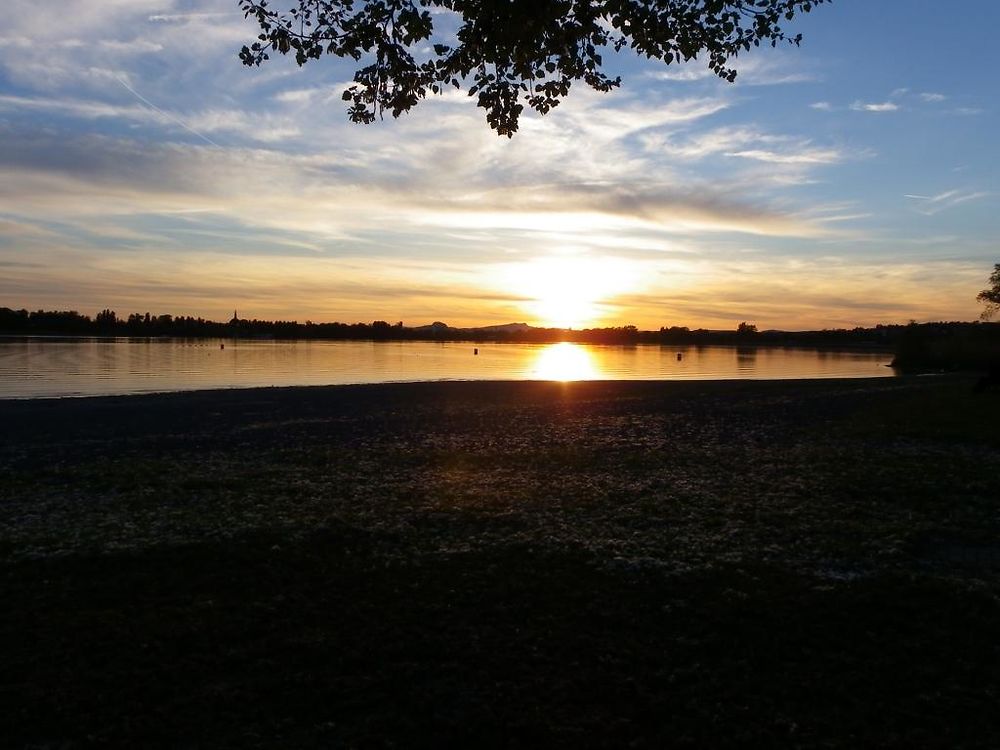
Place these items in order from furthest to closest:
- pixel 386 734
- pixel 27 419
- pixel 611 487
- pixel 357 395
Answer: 1. pixel 357 395
2. pixel 27 419
3. pixel 611 487
4. pixel 386 734

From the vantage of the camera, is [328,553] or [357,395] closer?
[328,553]

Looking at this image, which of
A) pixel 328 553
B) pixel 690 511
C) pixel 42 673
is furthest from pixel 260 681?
pixel 690 511

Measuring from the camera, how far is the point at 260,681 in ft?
21.5

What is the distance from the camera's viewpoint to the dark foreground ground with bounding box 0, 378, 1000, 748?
592cm

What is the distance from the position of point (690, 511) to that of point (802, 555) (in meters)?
2.98

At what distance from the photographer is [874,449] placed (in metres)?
19.7

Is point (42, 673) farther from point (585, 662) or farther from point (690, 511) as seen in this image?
point (690, 511)

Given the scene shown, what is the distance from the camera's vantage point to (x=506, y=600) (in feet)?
28.1

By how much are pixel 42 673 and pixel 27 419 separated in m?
29.7

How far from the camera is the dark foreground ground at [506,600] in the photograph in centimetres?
592

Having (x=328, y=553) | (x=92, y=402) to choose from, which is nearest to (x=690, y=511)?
(x=328, y=553)

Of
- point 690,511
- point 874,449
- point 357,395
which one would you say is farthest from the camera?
point 357,395

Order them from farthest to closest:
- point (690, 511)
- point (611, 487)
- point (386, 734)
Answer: point (611, 487) < point (690, 511) < point (386, 734)

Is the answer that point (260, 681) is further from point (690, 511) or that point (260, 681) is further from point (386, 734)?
point (690, 511)
